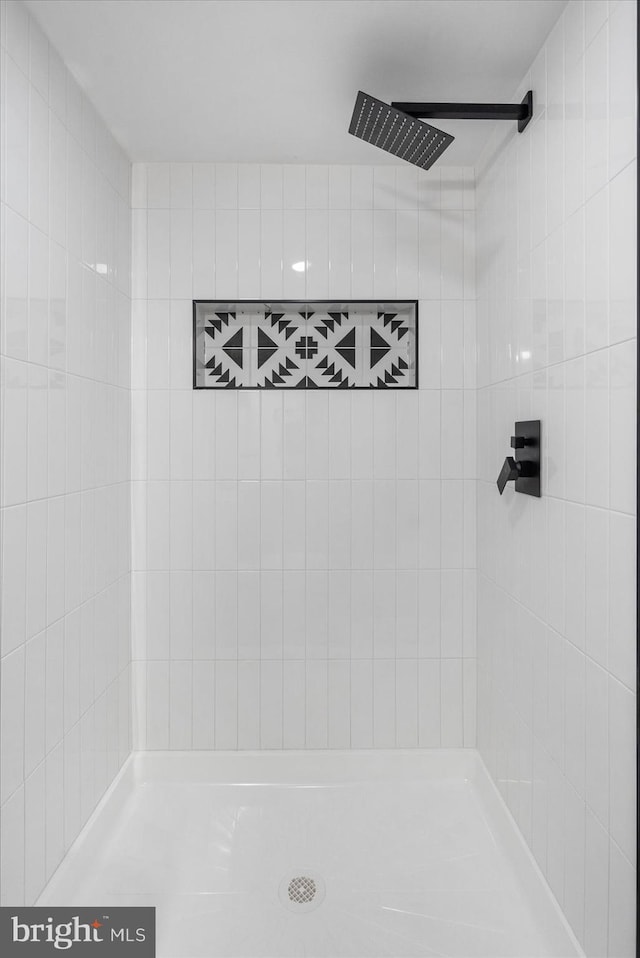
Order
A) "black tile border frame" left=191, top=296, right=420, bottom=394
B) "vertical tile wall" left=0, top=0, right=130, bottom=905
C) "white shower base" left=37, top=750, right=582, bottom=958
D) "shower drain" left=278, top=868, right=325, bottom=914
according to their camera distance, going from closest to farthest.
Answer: "vertical tile wall" left=0, top=0, right=130, bottom=905 → "white shower base" left=37, top=750, right=582, bottom=958 → "shower drain" left=278, top=868, right=325, bottom=914 → "black tile border frame" left=191, top=296, right=420, bottom=394

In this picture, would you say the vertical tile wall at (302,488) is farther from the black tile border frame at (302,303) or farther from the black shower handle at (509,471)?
the black shower handle at (509,471)

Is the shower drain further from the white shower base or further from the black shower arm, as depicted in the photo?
the black shower arm

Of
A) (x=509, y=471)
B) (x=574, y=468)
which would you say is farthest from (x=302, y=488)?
(x=574, y=468)

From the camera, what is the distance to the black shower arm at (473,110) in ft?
5.61

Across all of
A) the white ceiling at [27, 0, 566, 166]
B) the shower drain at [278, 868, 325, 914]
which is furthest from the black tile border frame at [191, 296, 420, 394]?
the shower drain at [278, 868, 325, 914]

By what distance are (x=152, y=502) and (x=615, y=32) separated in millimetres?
1890

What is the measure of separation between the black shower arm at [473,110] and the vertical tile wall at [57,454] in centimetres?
92

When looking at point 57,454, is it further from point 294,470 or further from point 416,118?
point 416,118

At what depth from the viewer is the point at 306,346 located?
2387 millimetres

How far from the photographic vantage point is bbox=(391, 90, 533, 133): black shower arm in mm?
1711

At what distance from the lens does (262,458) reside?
232 centimetres

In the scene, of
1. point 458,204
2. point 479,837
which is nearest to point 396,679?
point 479,837

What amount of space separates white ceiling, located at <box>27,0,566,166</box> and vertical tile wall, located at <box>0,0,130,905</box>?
0.12m

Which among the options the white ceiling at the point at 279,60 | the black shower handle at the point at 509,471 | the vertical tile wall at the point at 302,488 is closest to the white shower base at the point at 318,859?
the vertical tile wall at the point at 302,488
